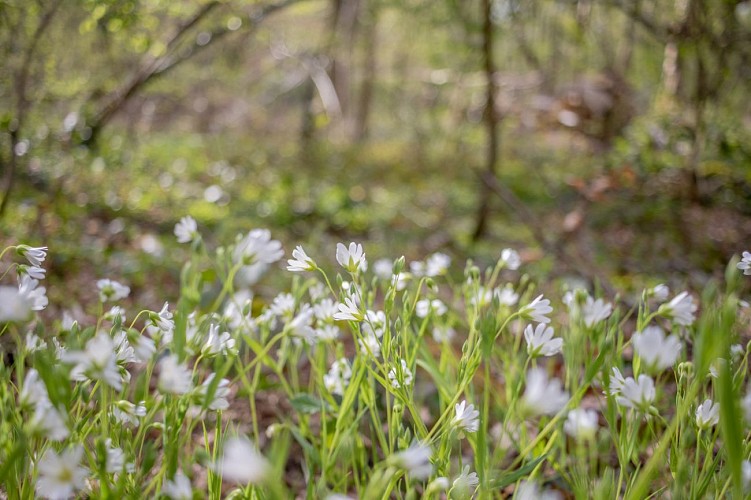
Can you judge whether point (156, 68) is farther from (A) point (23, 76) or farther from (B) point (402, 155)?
(B) point (402, 155)

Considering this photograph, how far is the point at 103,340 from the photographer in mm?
646

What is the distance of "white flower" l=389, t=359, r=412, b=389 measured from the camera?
87cm

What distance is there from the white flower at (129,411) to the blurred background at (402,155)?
5.25ft

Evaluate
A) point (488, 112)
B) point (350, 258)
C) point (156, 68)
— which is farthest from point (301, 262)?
point (156, 68)

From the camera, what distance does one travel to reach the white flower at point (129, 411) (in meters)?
0.85

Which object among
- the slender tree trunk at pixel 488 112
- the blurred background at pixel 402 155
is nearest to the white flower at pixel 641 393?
the blurred background at pixel 402 155

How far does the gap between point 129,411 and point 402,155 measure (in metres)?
6.32

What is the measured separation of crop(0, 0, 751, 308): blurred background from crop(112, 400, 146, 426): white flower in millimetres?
1600

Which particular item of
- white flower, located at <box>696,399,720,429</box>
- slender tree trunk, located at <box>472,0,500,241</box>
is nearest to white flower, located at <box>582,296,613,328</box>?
white flower, located at <box>696,399,720,429</box>

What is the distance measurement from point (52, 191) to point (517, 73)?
648cm

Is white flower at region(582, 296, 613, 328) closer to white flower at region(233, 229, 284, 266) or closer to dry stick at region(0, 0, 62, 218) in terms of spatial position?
white flower at region(233, 229, 284, 266)

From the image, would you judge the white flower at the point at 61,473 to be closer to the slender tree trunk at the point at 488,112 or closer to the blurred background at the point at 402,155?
the blurred background at the point at 402,155

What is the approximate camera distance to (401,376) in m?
0.87

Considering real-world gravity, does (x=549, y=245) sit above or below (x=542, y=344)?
below
